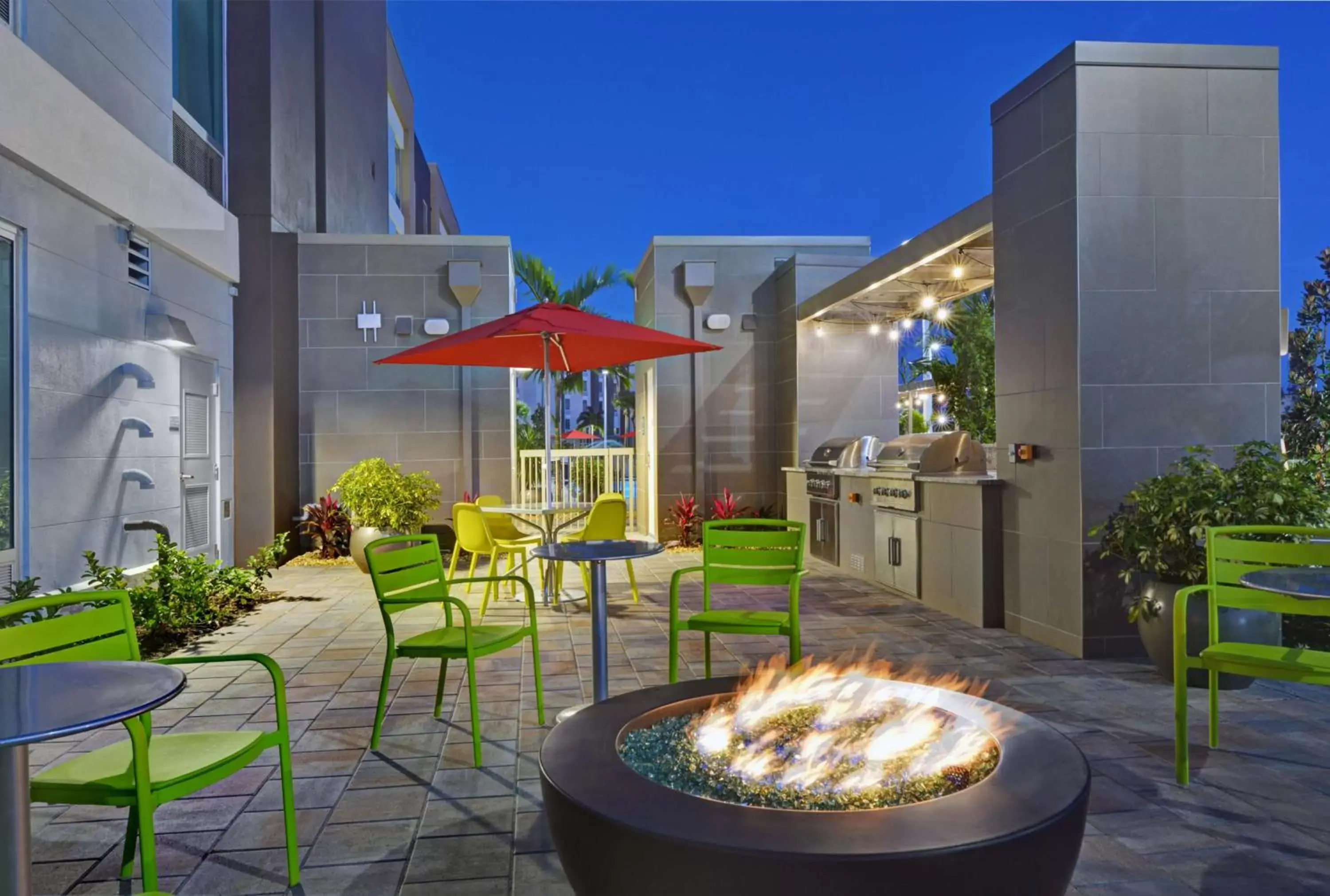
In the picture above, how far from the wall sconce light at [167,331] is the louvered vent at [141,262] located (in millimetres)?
237

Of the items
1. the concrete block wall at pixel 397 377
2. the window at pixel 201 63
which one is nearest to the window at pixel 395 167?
the concrete block wall at pixel 397 377

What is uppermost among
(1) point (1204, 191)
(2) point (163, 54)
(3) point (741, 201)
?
(3) point (741, 201)

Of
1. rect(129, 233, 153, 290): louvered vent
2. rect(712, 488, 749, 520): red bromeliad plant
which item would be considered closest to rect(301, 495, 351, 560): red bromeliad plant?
rect(129, 233, 153, 290): louvered vent

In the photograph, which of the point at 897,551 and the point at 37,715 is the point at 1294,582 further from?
the point at 897,551

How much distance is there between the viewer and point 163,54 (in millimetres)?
6383

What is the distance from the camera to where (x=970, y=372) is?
42.9ft

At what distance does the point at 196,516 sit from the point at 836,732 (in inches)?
269

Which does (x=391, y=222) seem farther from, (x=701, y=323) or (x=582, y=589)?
(x=582, y=589)

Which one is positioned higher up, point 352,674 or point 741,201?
point 741,201

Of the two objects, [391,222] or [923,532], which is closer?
[923,532]

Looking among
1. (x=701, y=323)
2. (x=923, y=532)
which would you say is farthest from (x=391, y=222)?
(x=923, y=532)

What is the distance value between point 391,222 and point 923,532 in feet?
39.4

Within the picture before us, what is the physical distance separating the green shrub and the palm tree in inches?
254

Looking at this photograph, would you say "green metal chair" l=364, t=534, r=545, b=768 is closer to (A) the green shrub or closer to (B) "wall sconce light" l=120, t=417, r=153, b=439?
(B) "wall sconce light" l=120, t=417, r=153, b=439
